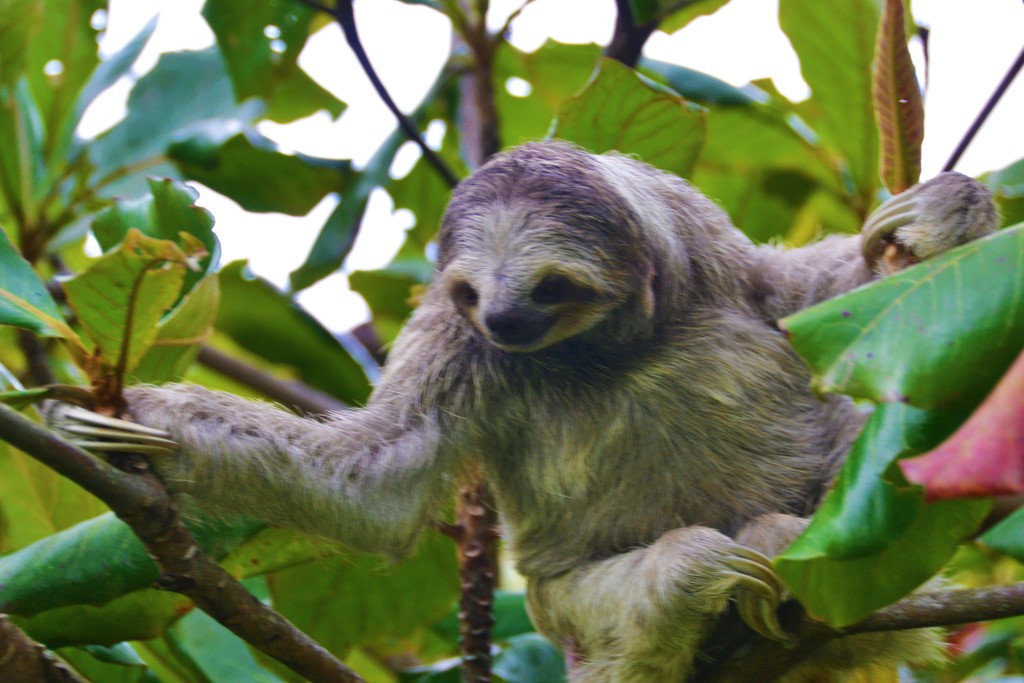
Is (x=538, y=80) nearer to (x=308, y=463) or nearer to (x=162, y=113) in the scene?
(x=162, y=113)

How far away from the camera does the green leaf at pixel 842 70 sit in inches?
138

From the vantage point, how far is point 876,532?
65.6 inches

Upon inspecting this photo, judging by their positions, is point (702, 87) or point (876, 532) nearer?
point (876, 532)

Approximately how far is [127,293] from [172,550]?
0.48m

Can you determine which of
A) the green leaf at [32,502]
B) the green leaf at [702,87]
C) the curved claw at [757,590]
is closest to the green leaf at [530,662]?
the curved claw at [757,590]

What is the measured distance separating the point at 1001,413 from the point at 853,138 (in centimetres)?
261

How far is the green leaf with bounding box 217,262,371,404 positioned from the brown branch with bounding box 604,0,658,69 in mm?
1382

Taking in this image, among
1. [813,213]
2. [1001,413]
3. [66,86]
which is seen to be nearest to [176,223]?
[1001,413]

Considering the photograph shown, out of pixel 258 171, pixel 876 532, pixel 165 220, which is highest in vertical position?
pixel 258 171

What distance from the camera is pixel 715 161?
3.99m

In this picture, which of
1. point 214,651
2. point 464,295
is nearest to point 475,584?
point 214,651

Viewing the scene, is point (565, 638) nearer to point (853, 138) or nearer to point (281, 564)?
point (281, 564)

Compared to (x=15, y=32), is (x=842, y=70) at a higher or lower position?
higher

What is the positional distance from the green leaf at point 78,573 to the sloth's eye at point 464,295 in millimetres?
890
